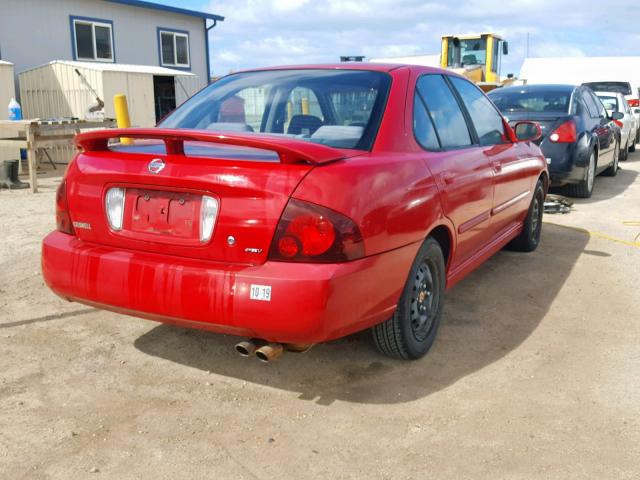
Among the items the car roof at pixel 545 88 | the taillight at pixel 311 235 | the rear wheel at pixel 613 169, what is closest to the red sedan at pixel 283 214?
the taillight at pixel 311 235

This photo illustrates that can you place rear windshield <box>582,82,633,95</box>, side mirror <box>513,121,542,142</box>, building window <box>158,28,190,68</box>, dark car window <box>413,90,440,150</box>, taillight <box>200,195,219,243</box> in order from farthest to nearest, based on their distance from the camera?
building window <box>158,28,190,68</box>
rear windshield <box>582,82,633,95</box>
side mirror <box>513,121,542,142</box>
dark car window <box>413,90,440,150</box>
taillight <box>200,195,219,243</box>

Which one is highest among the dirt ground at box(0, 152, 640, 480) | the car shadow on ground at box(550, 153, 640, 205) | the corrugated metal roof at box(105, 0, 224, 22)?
the corrugated metal roof at box(105, 0, 224, 22)

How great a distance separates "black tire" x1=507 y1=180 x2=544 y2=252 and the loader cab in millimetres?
15206

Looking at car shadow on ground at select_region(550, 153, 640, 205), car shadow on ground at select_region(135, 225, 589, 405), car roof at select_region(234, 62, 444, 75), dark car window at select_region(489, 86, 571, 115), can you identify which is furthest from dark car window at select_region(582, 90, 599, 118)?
car roof at select_region(234, 62, 444, 75)

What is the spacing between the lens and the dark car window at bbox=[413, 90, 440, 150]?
338cm

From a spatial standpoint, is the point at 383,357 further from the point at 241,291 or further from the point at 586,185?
the point at 586,185

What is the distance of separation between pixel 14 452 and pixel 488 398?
2.08 m

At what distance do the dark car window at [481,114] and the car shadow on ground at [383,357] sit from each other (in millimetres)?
1110

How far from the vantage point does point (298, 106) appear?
355 centimetres

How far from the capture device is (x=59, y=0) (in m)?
15.8

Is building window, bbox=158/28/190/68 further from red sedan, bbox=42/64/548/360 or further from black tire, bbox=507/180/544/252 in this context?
red sedan, bbox=42/64/548/360

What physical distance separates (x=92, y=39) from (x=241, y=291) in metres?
16.3

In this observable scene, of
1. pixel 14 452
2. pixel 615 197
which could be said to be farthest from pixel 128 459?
pixel 615 197

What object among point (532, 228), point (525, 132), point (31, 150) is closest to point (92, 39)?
point (31, 150)
